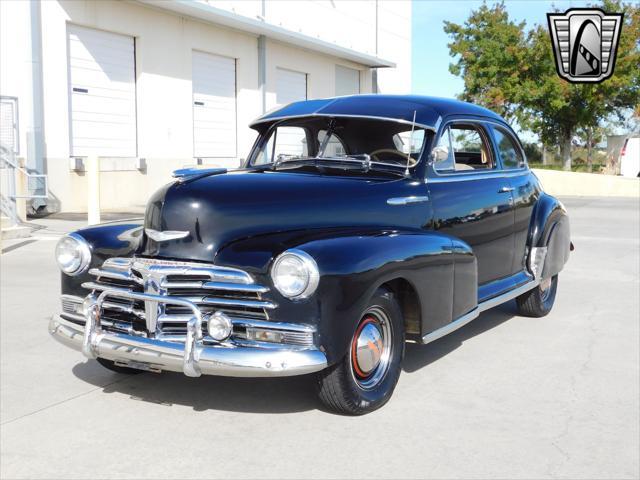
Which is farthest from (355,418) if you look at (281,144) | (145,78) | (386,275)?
(145,78)

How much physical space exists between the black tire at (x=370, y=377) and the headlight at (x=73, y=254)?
1563 millimetres

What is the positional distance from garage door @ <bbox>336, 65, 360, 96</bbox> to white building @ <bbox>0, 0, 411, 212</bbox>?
1143 millimetres

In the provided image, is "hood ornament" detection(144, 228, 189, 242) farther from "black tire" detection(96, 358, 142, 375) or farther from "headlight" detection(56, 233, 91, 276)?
"black tire" detection(96, 358, 142, 375)

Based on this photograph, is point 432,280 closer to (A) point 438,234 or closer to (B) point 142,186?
(A) point 438,234

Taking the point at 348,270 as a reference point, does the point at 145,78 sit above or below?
above

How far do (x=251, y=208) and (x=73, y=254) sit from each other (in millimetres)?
1175

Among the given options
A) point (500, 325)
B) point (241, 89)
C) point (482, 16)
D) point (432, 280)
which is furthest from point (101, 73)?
point (482, 16)

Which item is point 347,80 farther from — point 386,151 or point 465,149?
point 386,151

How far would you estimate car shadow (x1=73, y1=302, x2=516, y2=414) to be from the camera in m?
4.34

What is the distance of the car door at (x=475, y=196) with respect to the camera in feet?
16.7

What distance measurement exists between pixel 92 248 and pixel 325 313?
5.19ft

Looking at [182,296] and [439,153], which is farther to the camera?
[439,153]

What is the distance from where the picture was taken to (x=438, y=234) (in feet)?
15.6

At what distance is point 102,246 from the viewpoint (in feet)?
14.8
